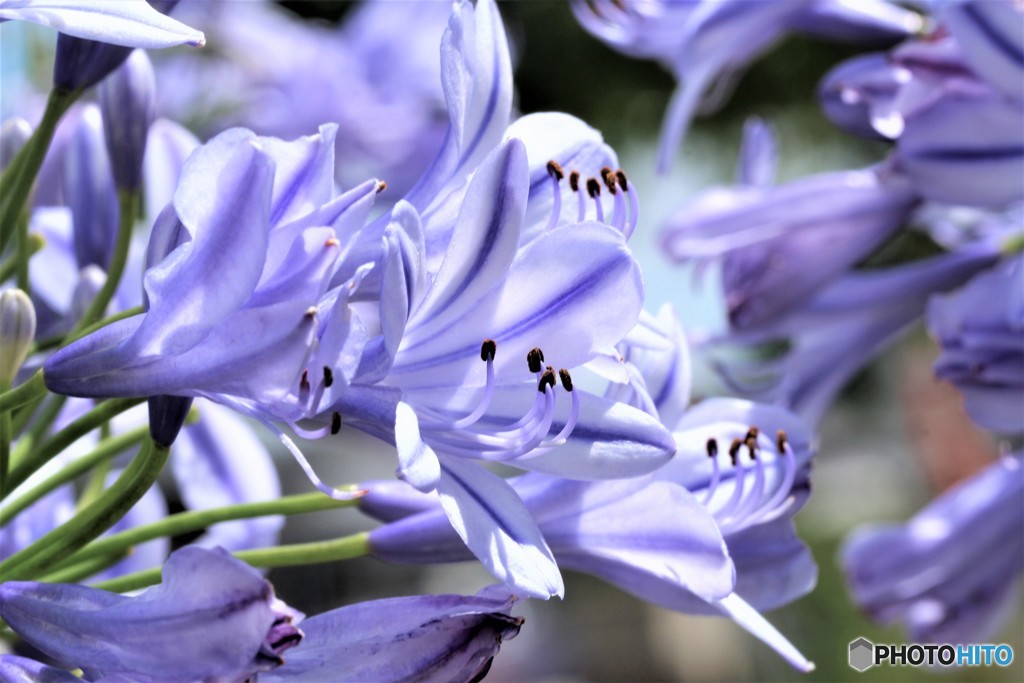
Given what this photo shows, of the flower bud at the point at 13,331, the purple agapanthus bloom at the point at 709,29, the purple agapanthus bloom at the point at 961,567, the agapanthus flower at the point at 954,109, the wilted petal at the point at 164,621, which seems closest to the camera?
the wilted petal at the point at 164,621

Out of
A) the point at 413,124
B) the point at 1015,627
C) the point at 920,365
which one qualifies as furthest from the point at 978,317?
the point at 920,365

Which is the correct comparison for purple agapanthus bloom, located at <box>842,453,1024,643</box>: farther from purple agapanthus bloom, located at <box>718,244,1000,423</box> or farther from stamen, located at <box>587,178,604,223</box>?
stamen, located at <box>587,178,604,223</box>

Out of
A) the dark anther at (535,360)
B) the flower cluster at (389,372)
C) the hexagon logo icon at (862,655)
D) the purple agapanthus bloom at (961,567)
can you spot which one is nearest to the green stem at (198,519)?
the flower cluster at (389,372)

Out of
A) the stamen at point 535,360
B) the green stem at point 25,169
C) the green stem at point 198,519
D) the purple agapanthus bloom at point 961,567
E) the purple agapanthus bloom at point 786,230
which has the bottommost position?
the purple agapanthus bloom at point 961,567

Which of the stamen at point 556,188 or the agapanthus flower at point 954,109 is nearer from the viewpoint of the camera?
the stamen at point 556,188

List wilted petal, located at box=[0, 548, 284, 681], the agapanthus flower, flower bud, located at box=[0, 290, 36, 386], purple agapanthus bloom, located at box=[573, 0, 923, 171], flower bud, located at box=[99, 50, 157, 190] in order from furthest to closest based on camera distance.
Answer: purple agapanthus bloom, located at box=[573, 0, 923, 171], the agapanthus flower, flower bud, located at box=[99, 50, 157, 190], flower bud, located at box=[0, 290, 36, 386], wilted petal, located at box=[0, 548, 284, 681]

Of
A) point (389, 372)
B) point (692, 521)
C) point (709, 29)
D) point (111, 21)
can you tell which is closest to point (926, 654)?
point (709, 29)

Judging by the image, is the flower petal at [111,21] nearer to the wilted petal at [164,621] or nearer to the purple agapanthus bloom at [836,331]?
the wilted petal at [164,621]

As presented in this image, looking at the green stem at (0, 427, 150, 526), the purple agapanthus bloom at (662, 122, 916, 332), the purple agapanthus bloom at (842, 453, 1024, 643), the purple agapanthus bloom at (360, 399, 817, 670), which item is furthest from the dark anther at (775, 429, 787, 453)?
the purple agapanthus bloom at (842, 453, 1024, 643)
